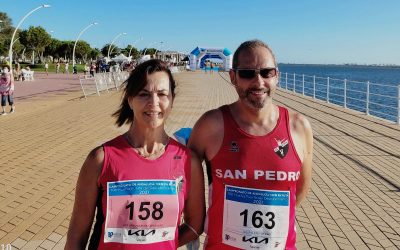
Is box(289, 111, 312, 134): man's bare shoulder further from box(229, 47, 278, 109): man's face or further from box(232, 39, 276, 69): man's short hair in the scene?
box(232, 39, 276, 69): man's short hair

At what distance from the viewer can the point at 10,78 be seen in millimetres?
13297

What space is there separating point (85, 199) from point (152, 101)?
0.57 meters

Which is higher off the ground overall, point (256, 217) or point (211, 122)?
point (211, 122)

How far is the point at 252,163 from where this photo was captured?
2035mm

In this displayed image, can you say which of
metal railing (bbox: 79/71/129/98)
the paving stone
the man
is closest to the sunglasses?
the man

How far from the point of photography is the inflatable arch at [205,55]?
56.2 meters

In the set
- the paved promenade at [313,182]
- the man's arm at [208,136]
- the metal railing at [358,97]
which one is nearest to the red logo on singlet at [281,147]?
the man's arm at [208,136]

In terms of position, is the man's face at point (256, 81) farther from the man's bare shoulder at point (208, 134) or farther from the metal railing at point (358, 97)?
the metal railing at point (358, 97)

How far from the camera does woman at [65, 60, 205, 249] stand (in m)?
1.83

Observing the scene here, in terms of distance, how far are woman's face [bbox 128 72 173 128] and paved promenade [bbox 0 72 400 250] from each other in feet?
1.90

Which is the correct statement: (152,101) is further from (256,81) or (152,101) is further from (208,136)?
(256,81)

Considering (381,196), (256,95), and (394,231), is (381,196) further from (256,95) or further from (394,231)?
(256,95)

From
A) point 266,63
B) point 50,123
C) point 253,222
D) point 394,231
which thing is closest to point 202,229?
point 253,222

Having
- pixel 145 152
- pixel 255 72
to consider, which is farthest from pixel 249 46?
pixel 145 152
